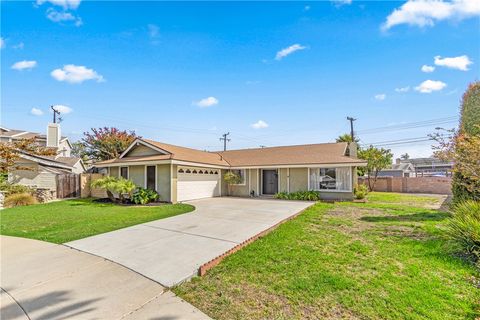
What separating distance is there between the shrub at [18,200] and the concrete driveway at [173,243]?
10.5 m

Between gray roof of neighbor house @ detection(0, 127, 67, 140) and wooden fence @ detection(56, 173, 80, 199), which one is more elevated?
gray roof of neighbor house @ detection(0, 127, 67, 140)

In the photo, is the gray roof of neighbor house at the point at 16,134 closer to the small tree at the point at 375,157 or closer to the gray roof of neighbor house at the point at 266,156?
the gray roof of neighbor house at the point at 266,156

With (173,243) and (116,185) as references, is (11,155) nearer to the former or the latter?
(116,185)

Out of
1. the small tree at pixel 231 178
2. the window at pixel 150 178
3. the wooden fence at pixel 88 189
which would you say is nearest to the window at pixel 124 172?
the window at pixel 150 178

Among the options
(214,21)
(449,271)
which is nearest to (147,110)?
(214,21)

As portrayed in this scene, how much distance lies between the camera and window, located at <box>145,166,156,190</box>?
15.1 metres

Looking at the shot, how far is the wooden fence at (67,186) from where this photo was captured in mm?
17172

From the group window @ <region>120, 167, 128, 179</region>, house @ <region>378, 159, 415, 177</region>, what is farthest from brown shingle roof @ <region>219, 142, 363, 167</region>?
house @ <region>378, 159, 415, 177</region>

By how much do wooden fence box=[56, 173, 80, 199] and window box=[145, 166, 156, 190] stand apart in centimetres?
701

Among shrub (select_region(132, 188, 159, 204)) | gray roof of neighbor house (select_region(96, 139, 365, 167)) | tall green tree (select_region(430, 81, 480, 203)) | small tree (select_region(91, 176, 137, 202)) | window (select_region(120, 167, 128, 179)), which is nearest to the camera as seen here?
tall green tree (select_region(430, 81, 480, 203))

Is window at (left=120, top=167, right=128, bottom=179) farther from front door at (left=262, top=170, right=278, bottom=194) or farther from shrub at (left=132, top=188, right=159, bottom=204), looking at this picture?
front door at (left=262, top=170, right=278, bottom=194)

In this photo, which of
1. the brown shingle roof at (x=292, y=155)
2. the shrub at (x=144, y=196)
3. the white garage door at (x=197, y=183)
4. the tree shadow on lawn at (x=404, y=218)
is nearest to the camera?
the tree shadow on lawn at (x=404, y=218)

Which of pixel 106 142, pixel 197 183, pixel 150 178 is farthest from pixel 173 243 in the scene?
pixel 106 142

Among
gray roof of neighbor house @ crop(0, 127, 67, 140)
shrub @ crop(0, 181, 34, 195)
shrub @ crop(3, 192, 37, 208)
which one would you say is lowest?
shrub @ crop(3, 192, 37, 208)
